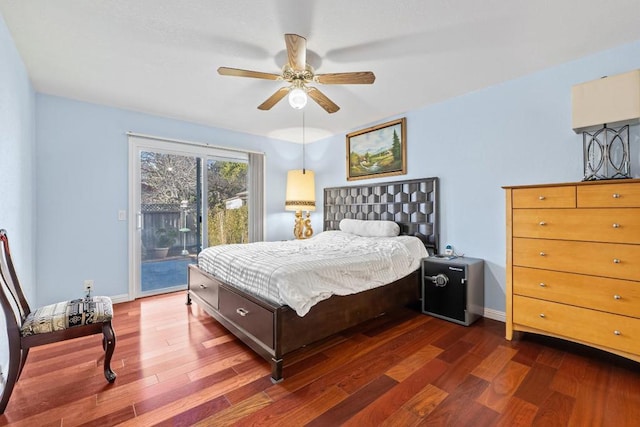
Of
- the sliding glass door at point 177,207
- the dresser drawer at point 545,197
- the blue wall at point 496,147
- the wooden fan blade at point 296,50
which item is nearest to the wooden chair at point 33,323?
the sliding glass door at point 177,207

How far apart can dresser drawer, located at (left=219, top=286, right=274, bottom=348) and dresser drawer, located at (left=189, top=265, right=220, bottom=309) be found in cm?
16

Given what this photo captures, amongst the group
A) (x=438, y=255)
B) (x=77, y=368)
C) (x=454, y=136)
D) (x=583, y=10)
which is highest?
(x=583, y=10)

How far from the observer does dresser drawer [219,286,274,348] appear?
6.55 feet

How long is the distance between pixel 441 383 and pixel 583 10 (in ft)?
Answer: 8.54

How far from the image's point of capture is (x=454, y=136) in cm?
329

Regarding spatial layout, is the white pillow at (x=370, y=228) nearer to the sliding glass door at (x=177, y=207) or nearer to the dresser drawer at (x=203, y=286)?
the sliding glass door at (x=177, y=207)

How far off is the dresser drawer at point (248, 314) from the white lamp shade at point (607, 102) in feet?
9.04

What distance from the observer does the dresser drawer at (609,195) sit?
189 cm

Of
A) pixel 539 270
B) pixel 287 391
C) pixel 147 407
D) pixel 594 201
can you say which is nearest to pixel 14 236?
pixel 147 407

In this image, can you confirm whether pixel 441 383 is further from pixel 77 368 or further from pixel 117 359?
pixel 77 368

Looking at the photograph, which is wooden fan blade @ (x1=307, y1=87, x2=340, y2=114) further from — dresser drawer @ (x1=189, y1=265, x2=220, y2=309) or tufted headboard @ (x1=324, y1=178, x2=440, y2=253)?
dresser drawer @ (x1=189, y1=265, x2=220, y2=309)

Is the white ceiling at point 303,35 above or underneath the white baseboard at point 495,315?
above

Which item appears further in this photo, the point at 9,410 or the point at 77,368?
the point at 77,368

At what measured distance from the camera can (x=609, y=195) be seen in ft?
6.49
